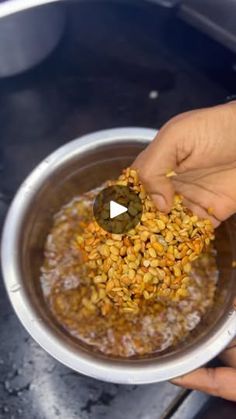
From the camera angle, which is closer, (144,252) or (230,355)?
(144,252)

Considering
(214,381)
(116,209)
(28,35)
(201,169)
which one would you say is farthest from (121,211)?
(28,35)

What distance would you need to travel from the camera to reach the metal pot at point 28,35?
1401mm

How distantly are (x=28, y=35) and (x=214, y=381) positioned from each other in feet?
3.14

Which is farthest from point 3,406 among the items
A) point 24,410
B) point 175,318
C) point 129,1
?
point 129,1

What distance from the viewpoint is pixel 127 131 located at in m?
1.21

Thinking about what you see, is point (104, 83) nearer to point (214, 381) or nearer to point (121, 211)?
point (121, 211)

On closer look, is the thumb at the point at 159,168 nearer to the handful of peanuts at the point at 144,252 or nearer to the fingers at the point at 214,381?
the handful of peanuts at the point at 144,252

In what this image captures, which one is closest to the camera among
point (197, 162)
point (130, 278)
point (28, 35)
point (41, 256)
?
point (130, 278)

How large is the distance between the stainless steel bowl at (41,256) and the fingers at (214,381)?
0.10 m

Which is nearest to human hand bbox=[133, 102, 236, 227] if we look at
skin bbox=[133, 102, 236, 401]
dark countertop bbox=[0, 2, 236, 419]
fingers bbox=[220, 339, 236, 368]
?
skin bbox=[133, 102, 236, 401]

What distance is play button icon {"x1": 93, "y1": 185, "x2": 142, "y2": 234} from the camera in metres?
1.05

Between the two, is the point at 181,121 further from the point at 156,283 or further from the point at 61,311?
the point at 61,311

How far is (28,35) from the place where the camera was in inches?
57.4

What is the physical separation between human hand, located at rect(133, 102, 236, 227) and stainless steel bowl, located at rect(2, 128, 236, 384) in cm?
7
